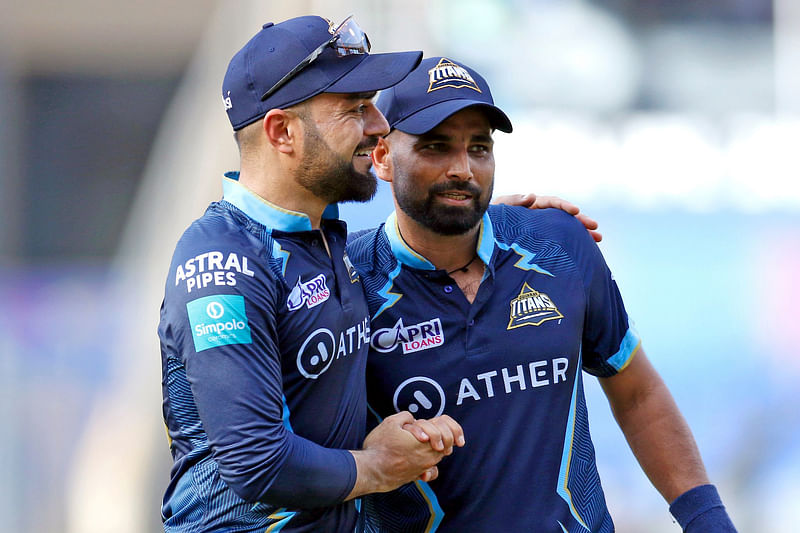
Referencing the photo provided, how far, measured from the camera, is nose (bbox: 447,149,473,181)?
229cm

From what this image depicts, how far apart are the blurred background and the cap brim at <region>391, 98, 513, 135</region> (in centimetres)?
248

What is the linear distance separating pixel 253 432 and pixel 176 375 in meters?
0.23

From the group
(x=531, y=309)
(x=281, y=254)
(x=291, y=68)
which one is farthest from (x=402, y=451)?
(x=291, y=68)

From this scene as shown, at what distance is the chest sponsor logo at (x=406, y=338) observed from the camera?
2.25 m

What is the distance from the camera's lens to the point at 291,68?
1.93 m

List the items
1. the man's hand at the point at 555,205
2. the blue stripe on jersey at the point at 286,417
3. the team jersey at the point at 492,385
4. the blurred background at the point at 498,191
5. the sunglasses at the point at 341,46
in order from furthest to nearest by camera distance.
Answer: the blurred background at the point at 498,191 → the man's hand at the point at 555,205 → the team jersey at the point at 492,385 → the sunglasses at the point at 341,46 → the blue stripe on jersey at the point at 286,417

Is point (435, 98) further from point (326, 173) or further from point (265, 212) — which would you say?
point (265, 212)

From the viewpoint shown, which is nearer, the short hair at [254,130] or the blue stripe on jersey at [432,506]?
the short hair at [254,130]

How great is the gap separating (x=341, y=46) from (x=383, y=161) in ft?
1.76

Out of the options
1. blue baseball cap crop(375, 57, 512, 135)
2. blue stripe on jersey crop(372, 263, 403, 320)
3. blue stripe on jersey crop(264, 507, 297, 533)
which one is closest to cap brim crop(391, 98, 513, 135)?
blue baseball cap crop(375, 57, 512, 135)

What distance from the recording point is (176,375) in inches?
71.9

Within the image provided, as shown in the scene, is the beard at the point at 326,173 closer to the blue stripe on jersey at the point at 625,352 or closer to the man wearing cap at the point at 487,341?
the man wearing cap at the point at 487,341

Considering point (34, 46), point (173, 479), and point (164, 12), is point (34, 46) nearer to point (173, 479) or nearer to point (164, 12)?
point (164, 12)

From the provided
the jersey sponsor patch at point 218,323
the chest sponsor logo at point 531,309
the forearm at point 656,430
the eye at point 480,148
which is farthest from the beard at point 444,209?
the jersey sponsor patch at point 218,323
